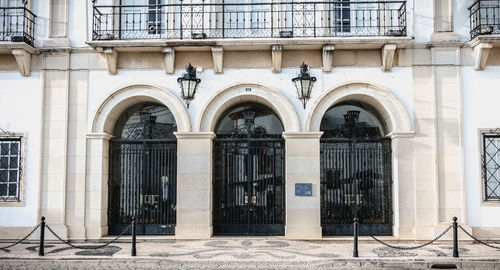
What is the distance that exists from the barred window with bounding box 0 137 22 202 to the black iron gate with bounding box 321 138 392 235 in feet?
27.6

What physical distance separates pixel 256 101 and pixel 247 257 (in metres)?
4.97

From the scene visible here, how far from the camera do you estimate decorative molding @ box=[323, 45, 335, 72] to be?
1325 centimetres

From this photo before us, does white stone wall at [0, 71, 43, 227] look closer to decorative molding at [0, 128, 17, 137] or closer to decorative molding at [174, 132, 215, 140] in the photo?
decorative molding at [0, 128, 17, 137]

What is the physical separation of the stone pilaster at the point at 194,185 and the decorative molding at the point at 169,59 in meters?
1.76

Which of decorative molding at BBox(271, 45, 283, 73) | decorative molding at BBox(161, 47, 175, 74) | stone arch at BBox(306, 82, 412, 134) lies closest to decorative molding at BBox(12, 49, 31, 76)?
decorative molding at BBox(161, 47, 175, 74)

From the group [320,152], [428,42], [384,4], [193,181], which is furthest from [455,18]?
[193,181]

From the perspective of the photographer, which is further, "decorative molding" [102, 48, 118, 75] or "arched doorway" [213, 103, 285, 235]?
"arched doorway" [213, 103, 285, 235]

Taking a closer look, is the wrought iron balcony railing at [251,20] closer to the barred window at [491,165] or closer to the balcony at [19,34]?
the balcony at [19,34]

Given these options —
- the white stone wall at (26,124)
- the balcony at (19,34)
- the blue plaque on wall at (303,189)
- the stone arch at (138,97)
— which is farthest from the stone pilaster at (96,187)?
the blue plaque on wall at (303,189)

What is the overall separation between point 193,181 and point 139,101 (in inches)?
114

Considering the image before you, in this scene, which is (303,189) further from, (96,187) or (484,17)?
(484,17)

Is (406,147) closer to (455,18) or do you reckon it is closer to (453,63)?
(453,63)

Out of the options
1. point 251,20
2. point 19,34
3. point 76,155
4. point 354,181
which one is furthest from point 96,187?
point 354,181

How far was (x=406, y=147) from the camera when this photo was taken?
526 inches
